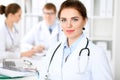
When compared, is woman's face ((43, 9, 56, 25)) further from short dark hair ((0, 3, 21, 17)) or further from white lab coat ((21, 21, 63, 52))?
short dark hair ((0, 3, 21, 17))

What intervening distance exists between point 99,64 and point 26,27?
8.01 ft

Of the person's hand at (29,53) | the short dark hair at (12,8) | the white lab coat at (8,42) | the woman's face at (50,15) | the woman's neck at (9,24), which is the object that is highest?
the short dark hair at (12,8)

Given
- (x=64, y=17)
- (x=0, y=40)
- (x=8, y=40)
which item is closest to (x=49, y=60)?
(x=64, y=17)

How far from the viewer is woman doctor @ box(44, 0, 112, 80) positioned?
1.37 metres

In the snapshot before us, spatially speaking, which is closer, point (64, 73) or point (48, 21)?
point (64, 73)

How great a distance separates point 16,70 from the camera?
1371mm

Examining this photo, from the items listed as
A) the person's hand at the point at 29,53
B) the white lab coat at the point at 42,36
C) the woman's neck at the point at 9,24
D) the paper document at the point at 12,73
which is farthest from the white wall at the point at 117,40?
the paper document at the point at 12,73

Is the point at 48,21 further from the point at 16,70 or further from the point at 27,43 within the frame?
the point at 16,70

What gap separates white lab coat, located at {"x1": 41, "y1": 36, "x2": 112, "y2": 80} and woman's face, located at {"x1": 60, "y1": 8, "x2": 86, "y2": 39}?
7 centimetres

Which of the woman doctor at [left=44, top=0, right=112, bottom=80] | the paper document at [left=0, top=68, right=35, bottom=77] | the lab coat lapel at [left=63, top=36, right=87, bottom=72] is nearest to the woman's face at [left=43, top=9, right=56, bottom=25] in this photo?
the woman doctor at [left=44, top=0, right=112, bottom=80]

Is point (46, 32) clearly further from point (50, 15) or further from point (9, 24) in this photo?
point (9, 24)

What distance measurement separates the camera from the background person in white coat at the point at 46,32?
3.23m

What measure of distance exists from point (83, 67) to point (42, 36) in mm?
1990

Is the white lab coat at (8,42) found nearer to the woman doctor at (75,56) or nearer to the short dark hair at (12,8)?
the short dark hair at (12,8)
